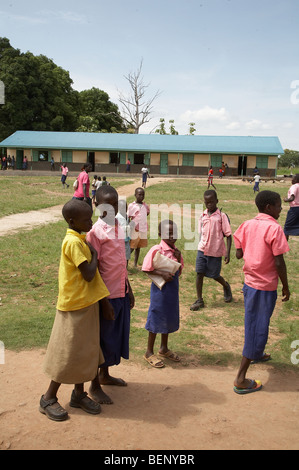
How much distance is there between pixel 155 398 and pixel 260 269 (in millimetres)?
1429

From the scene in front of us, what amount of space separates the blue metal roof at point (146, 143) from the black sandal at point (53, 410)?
109 ft

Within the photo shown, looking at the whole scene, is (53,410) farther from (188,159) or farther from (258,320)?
(188,159)

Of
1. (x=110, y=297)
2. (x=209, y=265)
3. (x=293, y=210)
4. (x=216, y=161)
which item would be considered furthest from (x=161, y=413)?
(x=216, y=161)

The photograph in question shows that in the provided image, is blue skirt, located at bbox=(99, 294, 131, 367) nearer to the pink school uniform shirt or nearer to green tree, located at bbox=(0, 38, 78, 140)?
the pink school uniform shirt

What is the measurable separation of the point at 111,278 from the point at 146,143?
113ft

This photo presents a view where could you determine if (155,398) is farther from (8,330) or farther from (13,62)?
(13,62)

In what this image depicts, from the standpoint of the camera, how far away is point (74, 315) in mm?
3004

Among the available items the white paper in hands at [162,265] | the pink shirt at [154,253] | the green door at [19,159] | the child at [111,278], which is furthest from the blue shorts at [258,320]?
the green door at [19,159]

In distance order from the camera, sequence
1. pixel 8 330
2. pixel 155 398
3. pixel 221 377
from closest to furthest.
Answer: pixel 155 398
pixel 221 377
pixel 8 330

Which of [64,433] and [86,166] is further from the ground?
[86,166]

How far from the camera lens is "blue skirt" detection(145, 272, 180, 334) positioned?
13.3 feet

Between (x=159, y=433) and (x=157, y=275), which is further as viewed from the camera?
(x=157, y=275)

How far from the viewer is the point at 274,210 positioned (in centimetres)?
359

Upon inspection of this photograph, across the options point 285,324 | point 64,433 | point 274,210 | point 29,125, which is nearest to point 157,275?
point 274,210
